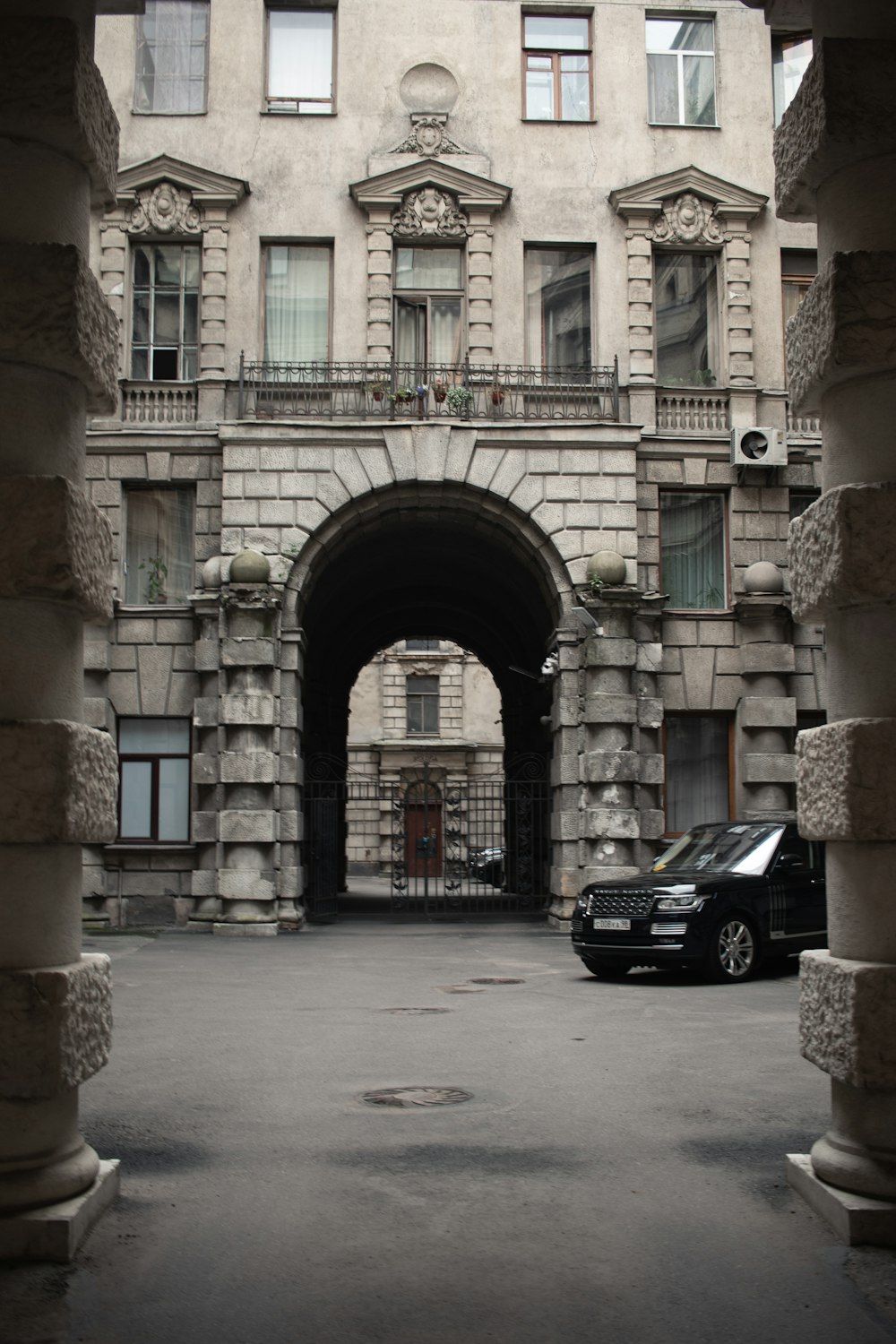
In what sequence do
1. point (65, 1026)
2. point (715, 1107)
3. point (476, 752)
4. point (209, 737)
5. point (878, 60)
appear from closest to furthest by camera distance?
point (65, 1026) < point (878, 60) < point (715, 1107) < point (209, 737) < point (476, 752)

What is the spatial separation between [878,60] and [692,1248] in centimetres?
488

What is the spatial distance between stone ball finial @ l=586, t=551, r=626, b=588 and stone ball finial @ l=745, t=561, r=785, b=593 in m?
2.23

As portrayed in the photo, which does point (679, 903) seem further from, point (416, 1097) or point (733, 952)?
point (416, 1097)

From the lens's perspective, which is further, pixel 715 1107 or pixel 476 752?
pixel 476 752

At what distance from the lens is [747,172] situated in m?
24.7

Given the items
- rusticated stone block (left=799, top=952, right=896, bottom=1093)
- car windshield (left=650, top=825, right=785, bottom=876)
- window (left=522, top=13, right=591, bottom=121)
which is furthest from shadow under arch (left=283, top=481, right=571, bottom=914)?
rusticated stone block (left=799, top=952, right=896, bottom=1093)

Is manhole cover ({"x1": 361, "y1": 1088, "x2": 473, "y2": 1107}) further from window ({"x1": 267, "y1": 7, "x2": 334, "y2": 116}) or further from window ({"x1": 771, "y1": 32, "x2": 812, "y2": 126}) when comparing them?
window ({"x1": 771, "y1": 32, "x2": 812, "y2": 126})

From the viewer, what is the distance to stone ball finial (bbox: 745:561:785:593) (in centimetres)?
2319

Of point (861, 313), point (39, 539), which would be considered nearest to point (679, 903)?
point (861, 313)

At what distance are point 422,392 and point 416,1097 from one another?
1630 cm

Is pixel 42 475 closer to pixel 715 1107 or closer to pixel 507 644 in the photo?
pixel 715 1107

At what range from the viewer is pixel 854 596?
571cm

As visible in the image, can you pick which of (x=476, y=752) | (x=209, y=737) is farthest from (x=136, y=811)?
(x=476, y=752)

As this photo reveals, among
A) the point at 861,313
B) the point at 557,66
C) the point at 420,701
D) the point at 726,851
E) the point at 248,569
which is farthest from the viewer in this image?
the point at 420,701
